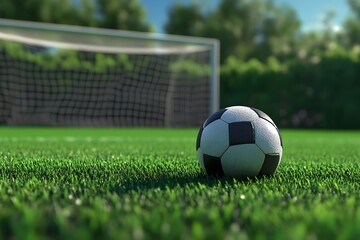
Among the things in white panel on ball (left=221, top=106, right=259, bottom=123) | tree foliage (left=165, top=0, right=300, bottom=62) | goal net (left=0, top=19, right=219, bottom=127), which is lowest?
goal net (left=0, top=19, right=219, bottom=127)

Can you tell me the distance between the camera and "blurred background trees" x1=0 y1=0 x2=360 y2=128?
17578 millimetres

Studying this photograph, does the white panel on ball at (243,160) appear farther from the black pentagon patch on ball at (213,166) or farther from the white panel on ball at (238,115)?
the white panel on ball at (238,115)

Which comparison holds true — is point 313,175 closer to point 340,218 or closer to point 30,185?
point 340,218

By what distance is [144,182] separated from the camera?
249cm

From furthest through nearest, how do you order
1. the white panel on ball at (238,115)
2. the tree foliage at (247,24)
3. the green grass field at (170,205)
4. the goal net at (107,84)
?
the tree foliage at (247,24)
the goal net at (107,84)
the white panel on ball at (238,115)
the green grass field at (170,205)

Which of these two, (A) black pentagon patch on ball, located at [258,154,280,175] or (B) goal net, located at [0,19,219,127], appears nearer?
(A) black pentagon patch on ball, located at [258,154,280,175]

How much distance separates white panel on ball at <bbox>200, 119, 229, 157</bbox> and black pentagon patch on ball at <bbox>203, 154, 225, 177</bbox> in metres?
0.03

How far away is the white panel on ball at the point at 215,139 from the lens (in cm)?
272

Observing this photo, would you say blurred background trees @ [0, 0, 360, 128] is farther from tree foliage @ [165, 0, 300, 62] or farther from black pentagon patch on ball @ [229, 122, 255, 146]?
black pentagon patch on ball @ [229, 122, 255, 146]

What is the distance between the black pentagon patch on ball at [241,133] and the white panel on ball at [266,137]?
35 millimetres

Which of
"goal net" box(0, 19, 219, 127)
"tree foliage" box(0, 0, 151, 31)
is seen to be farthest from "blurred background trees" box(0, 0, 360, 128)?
"goal net" box(0, 19, 219, 127)

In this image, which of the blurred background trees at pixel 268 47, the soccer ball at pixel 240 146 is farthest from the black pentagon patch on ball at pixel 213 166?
the blurred background trees at pixel 268 47

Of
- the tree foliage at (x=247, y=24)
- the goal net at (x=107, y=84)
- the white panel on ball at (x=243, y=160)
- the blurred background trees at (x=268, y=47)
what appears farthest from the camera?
the tree foliage at (x=247, y=24)

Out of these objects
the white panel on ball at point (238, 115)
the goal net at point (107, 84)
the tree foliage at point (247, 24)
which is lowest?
the goal net at point (107, 84)
